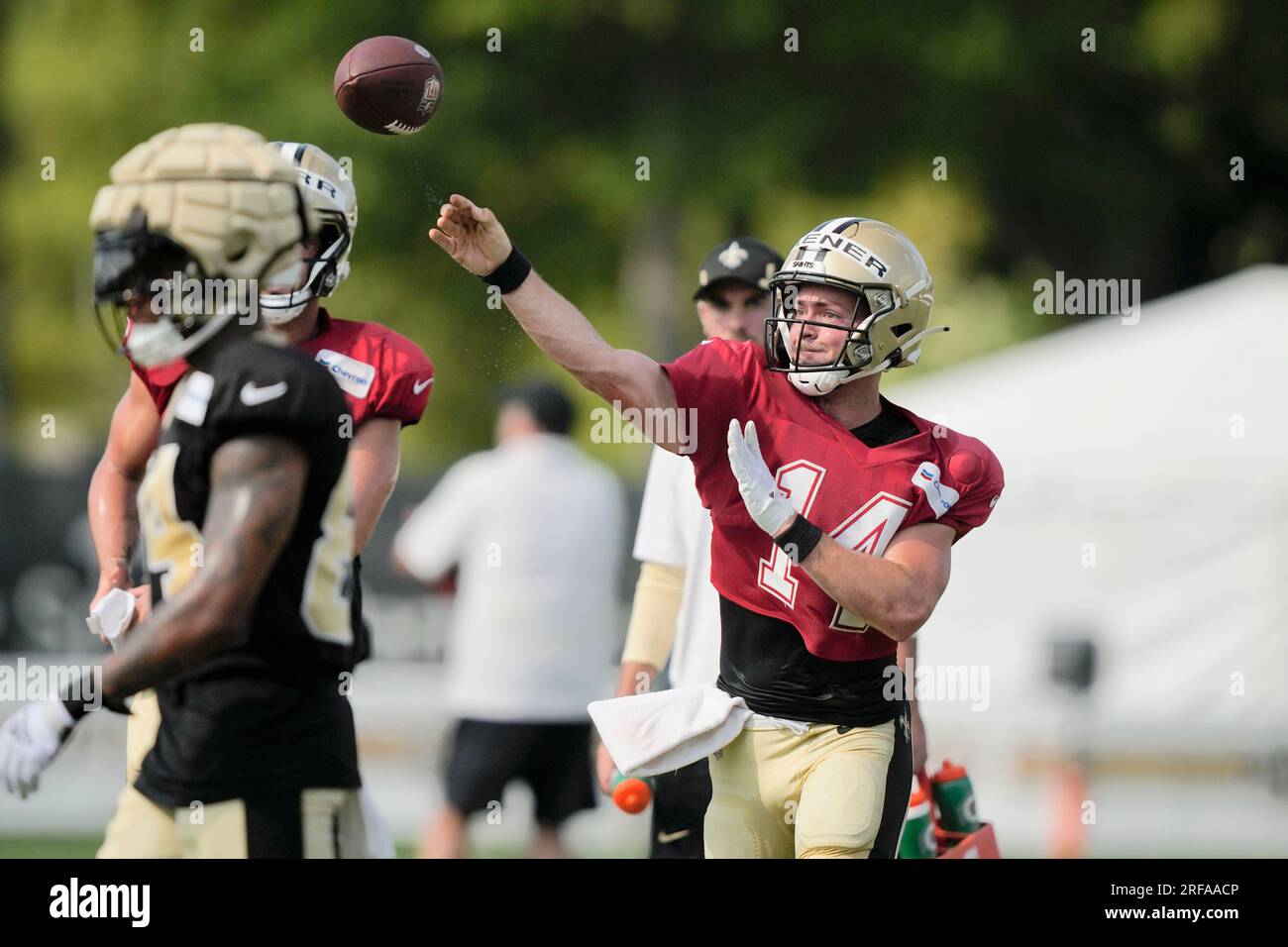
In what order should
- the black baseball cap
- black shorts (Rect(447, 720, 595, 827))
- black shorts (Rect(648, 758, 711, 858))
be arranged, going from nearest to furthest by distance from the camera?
black shorts (Rect(648, 758, 711, 858)) → the black baseball cap → black shorts (Rect(447, 720, 595, 827))

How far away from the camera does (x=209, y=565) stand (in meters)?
3.42

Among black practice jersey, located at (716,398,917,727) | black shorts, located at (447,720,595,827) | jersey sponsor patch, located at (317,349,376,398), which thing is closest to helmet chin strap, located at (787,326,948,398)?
black practice jersey, located at (716,398,917,727)

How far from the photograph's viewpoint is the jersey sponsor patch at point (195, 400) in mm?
3506

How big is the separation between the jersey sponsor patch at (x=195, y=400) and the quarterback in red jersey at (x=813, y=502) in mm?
982

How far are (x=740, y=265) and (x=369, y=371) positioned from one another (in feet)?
5.19

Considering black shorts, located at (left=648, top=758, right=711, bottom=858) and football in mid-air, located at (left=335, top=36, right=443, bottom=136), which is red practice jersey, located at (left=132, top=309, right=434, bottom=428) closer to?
football in mid-air, located at (left=335, top=36, right=443, bottom=136)

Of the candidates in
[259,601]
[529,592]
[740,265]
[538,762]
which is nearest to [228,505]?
[259,601]

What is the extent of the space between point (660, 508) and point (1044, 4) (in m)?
13.1

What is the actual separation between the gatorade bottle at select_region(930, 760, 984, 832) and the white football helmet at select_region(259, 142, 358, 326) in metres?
2.35

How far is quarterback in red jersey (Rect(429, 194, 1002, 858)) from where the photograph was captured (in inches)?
173

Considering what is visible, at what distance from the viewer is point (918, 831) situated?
17.0 feet

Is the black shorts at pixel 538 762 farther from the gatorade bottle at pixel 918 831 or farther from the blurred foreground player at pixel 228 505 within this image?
the blurred foreground player at pixel 228 505

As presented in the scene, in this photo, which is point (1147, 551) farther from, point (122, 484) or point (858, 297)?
point (122, 484)

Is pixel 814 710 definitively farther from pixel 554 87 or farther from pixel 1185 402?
pixel 554 87
